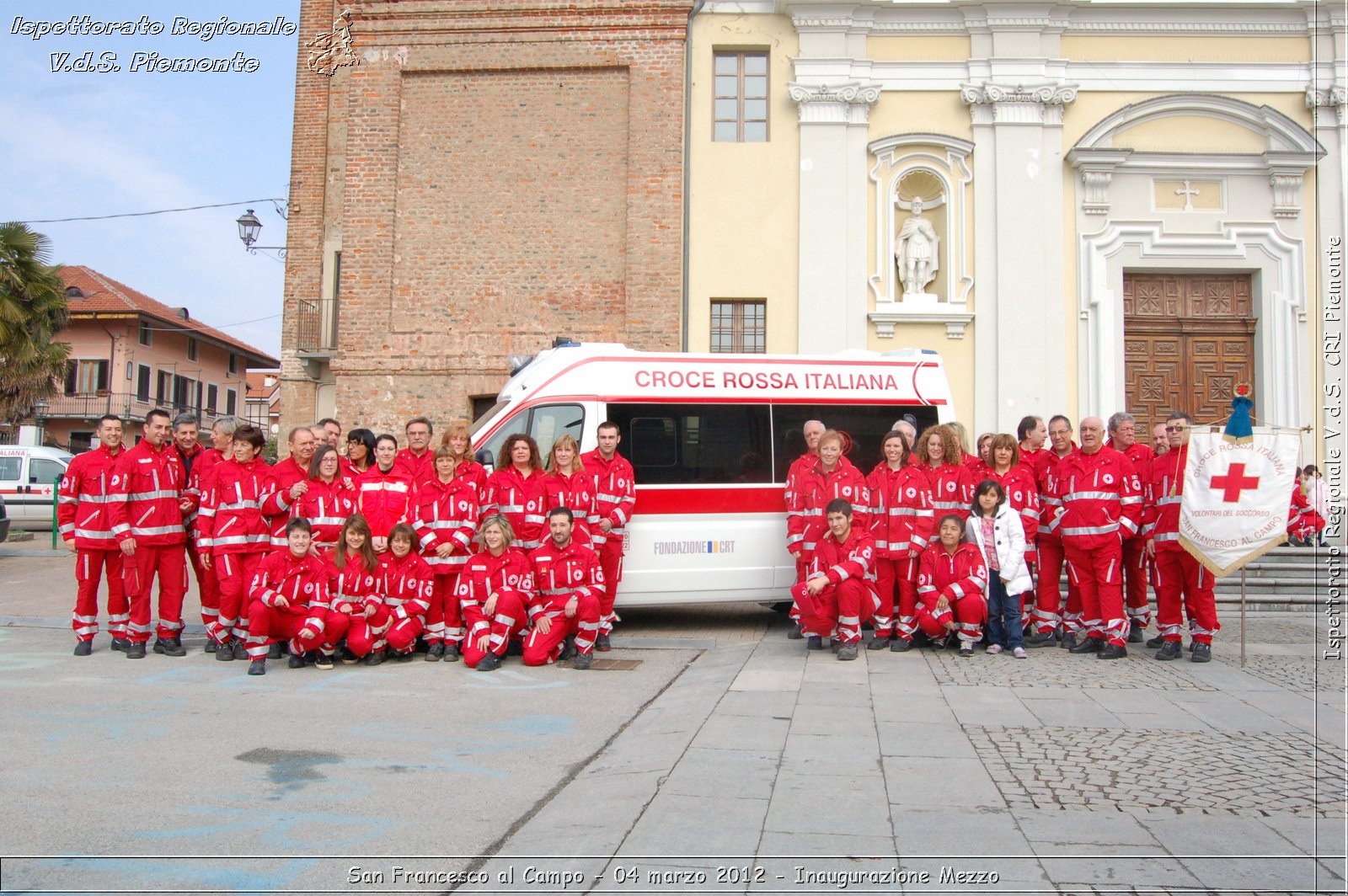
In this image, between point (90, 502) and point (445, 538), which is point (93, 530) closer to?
point (90, 502)

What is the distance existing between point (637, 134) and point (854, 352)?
8.03 meters

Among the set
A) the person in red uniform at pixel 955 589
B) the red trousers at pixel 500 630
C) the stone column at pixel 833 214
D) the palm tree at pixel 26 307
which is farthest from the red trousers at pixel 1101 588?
the palm tree at pixel 26 307

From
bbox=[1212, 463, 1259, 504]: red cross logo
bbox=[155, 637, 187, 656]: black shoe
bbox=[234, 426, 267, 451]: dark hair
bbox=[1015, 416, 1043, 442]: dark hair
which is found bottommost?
bbox=[155, 637, 187, 656]: black shoe

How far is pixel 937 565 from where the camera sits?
8922mm

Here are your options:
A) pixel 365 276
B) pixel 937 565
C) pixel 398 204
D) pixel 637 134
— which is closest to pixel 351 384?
pixel 365 276

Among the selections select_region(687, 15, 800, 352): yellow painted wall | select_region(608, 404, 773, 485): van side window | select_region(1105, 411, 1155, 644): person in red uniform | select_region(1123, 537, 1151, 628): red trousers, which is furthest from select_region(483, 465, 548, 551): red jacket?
select_region(687, 15, 800, 352): yellow painted wall

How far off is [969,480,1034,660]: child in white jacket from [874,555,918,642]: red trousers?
62 centimetres

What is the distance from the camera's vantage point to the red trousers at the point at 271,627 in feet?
27.3

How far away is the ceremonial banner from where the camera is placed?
817cm

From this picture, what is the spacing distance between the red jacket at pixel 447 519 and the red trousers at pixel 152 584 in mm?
2140

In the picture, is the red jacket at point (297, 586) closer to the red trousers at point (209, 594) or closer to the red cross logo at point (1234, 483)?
the red trousers at point (209, 594)

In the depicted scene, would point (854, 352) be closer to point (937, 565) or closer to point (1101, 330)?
point (937, 565)

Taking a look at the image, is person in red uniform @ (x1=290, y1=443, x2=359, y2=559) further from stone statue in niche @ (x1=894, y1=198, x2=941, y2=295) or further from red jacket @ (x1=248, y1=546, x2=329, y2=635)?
stone statue in niche @ (x1=894, y1=198, x2=941, y2=295)

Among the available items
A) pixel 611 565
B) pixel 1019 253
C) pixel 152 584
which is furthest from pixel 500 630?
pixel 1019 253
